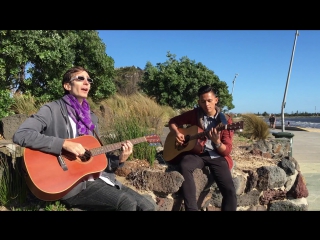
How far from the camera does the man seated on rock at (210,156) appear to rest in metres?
3.06

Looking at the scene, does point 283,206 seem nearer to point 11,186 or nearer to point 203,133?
point 203,133

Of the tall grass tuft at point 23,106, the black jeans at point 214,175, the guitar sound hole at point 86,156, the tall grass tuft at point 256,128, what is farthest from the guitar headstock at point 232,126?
the tall grass tuft at point 256,128

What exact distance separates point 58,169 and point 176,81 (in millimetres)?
16715

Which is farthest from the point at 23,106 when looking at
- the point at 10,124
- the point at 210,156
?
the point at 210,156

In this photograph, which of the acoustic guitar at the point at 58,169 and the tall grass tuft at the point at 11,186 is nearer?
the acoustic guitar at the point at 58,169

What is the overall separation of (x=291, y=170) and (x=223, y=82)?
63.0 feet

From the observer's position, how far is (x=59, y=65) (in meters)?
8.02

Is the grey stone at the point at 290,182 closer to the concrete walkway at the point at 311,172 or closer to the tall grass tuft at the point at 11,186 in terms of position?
the concrete walkway at the point at 311,172

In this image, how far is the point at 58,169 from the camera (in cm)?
229

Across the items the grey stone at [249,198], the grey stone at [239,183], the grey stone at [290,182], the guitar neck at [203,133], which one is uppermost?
the guitar neck at [203,133]

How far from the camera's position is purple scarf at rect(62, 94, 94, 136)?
2545mm

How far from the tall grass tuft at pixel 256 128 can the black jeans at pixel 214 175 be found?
5.05 meters

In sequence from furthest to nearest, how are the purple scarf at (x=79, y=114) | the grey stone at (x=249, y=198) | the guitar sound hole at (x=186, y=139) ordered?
the grey stone at (x=249, y=198) < the guitar sound hole at (x=186, y=139) < the purple scarf at (x=79, y=114)

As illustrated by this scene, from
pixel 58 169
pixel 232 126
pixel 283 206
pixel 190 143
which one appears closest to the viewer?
pixel 58 169
